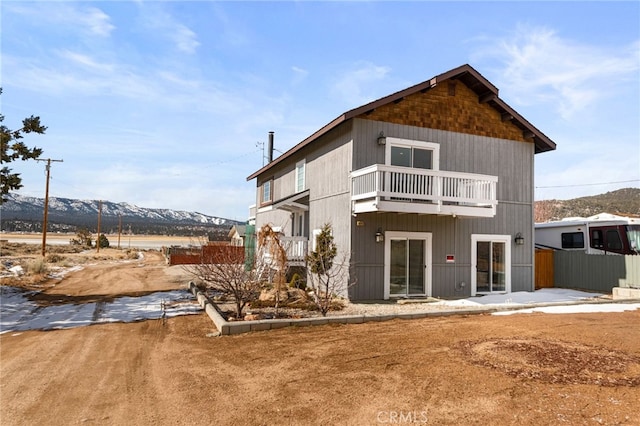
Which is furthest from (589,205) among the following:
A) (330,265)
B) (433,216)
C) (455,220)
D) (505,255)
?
(330,265)

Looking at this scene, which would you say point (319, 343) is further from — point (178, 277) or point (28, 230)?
point (28, 230)

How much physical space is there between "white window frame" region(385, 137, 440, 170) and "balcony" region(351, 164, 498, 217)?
1.36m

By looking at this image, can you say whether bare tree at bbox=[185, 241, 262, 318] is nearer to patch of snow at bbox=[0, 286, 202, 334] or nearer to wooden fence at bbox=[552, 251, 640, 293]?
patch of snow at bbox=[0, 286, 202, 334]

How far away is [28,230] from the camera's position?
101625 millimetres

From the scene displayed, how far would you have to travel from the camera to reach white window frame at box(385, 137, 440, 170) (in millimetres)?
13586

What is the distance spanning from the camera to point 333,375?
5742 millimetres

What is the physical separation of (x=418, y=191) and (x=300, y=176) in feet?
22.0

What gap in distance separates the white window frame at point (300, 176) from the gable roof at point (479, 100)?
0.71m

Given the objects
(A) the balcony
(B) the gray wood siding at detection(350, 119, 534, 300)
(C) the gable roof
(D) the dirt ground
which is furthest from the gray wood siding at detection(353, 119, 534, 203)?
(D) the dirt ground

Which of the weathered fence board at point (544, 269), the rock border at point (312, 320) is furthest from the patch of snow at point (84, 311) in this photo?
the weathered fence board at point (544, 269)

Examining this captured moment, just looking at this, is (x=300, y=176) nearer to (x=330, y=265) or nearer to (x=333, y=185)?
(x=333, y=185)

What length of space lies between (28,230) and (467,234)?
115807 millimetres

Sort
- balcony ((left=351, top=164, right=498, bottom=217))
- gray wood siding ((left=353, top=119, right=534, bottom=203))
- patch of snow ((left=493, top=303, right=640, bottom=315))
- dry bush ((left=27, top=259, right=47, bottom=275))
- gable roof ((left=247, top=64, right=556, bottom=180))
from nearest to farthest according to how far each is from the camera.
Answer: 1. patch of snow ((left=493, top=303, right=640, bottom=315))
2. balcony ((left=351, top=164, right=498, bottom=217))
3. gable roof ((left=247, top=64, right=556, bottom=180))
4. gray wood siding ((left=353, top=119, right=534, bottom=203))
5. dry bush ((left=27, top=259, right=47, bottom=275))

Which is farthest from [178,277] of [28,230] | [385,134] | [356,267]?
[28,230]
